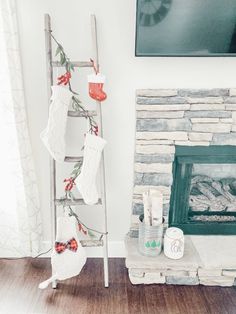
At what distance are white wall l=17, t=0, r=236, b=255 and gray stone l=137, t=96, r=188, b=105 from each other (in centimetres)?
7

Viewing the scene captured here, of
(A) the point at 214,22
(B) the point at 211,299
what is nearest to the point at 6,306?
(B) the point at 211,299

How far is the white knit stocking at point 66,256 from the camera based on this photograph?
185 centimetres

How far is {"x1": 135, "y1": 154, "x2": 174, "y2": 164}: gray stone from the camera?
6.47ft

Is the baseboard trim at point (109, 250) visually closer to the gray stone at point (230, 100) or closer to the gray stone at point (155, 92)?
the gray stone at point (155, 92)

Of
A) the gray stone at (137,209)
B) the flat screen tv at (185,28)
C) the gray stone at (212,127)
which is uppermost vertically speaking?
the flat screen tv at (185,28)

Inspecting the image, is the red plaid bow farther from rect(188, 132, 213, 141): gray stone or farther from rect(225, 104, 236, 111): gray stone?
rect(225, 104, 236, 111): gray stone

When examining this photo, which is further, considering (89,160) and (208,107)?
(208,107)

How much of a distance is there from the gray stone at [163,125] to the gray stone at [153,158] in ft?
0.54

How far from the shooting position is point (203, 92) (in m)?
1.86

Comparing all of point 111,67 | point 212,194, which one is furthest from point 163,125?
point 212,194

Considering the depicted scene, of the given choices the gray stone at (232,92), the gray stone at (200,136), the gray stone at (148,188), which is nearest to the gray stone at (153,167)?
the gray stone at (148,188)

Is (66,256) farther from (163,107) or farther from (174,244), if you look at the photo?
(163,107)

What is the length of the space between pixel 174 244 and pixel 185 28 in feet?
4.02

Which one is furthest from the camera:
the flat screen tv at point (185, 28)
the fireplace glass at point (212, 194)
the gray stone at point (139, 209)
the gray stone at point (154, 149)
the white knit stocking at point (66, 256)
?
the fireplace glass at point (212, 194)
